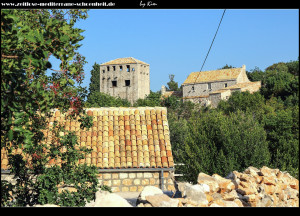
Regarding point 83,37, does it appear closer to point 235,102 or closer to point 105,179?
point 105,179

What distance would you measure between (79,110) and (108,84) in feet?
310

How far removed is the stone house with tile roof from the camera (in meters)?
14.4

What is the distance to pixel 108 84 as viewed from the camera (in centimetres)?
10306

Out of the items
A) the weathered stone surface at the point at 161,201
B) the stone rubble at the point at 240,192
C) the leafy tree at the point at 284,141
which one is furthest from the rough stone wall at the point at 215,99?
the weathered stone surface at the point at 161,201

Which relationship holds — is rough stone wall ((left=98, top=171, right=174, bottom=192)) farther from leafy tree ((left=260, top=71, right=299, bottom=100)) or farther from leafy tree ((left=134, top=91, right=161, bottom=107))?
leafy tree ((left=134, top=91, right=161, bottom=107))

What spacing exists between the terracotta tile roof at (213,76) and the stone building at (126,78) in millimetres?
12442

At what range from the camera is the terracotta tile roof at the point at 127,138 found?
1473cm

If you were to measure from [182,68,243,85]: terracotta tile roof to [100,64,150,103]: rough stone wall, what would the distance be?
40.7 ft

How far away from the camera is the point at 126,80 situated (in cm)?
10056

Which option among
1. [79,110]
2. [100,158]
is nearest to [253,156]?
[100,158]

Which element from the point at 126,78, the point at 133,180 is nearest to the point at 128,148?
the point at 133,180

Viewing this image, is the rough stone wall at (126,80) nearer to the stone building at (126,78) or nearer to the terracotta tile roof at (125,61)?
the stone building at (126,78)

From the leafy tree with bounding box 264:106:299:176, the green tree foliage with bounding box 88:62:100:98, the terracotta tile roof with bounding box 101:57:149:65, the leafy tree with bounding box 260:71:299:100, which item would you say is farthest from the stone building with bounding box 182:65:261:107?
the leafy tree with bounding box 264:106:299:176

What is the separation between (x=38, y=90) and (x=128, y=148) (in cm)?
781
